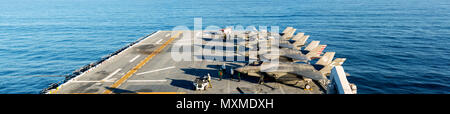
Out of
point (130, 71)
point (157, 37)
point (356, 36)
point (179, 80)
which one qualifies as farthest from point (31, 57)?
point (356, 36)

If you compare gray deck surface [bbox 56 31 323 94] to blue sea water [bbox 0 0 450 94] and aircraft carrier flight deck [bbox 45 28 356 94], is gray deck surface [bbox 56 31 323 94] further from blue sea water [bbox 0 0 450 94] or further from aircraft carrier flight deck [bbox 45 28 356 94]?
blue sea water [bbox 0 0 450 94]

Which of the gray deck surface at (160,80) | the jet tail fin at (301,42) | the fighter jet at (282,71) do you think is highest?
the jet tail fin at (301,42)

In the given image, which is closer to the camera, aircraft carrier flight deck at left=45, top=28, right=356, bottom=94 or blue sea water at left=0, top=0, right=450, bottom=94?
aircraft carrier flight deck at left=45, top=28, right=356, bottom=94

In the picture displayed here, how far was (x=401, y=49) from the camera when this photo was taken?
227ft

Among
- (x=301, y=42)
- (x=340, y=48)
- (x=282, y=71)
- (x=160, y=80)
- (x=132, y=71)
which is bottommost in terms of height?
(x=160, y=80)

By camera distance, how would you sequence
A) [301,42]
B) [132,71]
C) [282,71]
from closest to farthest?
1. [282,71]
2. [132,71]
3. [301,42]

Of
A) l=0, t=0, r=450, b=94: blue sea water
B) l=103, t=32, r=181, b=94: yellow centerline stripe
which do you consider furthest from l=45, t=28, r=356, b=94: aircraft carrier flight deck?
l=0, t=0, r=450, b=94: blue sea water

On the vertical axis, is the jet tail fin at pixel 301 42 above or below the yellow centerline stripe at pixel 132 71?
above

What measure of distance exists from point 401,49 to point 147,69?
66378 mm

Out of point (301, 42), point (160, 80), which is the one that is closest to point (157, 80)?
point (160, 80)

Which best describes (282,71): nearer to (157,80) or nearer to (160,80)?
(160,80)

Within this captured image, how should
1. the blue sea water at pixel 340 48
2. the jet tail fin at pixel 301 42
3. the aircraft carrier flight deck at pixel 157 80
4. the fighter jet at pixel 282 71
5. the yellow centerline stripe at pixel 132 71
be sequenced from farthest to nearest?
the jet tail fin at pixel 301 42, the blue sea water at pixel 340 48, the yellow centerline stripe at pixel 132 71, the fighter jet at pixel 282 71, the aircraft carrier flight deck at pixel 157 80

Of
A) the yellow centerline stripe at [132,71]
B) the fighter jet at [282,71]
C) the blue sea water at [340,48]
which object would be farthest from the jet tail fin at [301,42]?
the yellow centerline stripe at [132,71]

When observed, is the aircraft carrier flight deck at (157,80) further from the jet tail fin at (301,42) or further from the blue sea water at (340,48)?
the jet tail fin at (301,42)
